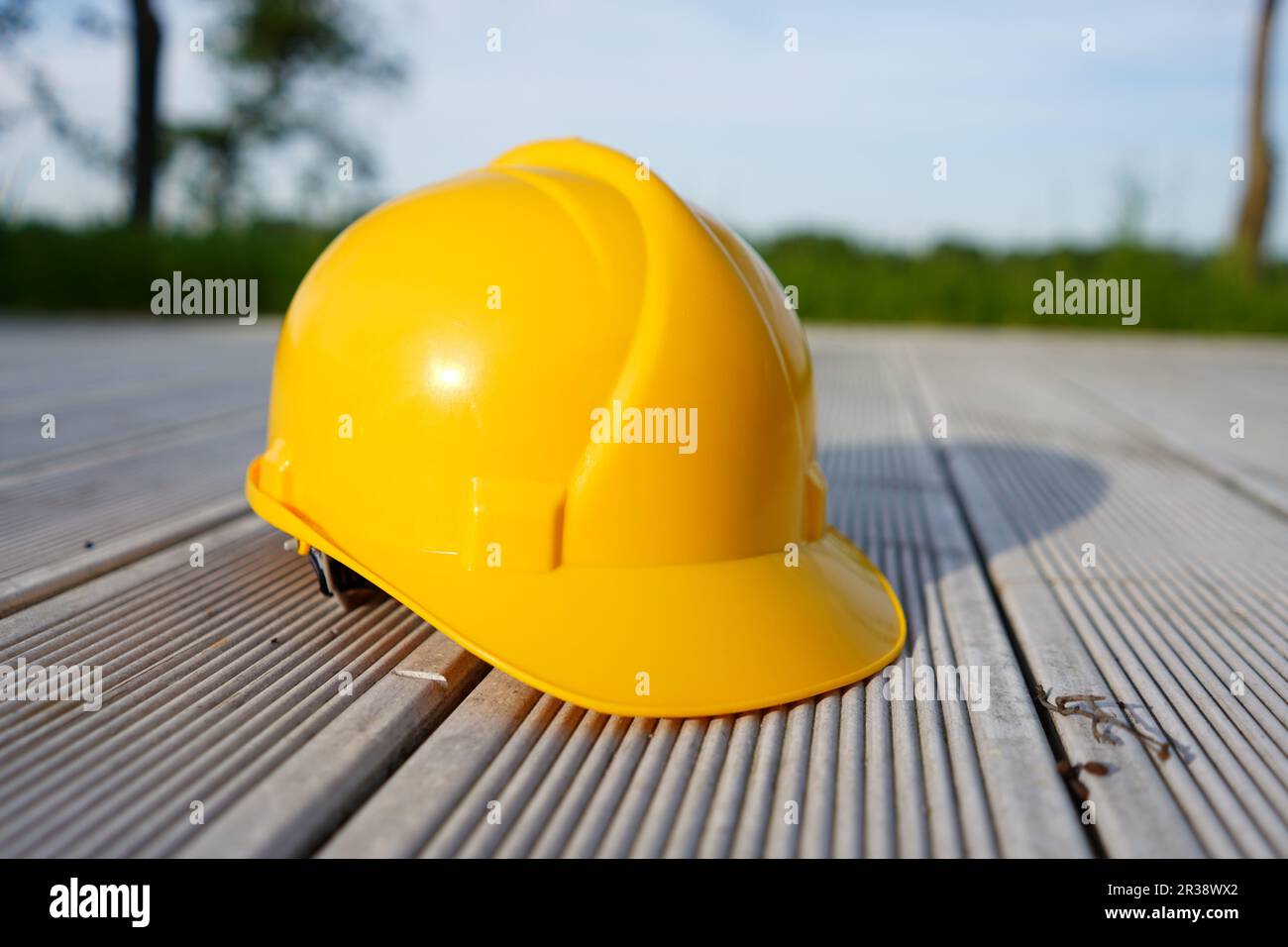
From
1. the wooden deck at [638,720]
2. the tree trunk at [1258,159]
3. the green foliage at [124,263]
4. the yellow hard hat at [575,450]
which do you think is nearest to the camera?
the wooden deck at [638,720]

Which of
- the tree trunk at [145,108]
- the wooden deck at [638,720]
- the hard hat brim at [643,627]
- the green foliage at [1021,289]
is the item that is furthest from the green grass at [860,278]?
the hard hat brim at [643,627]

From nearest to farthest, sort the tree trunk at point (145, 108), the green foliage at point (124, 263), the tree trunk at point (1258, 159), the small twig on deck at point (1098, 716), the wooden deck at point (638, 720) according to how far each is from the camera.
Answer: the wooden deck at point (638, 720) → the small twig on deck at point (1098, 716) → the green foliage at point (124, 263) → the tree trunk at point (1258, 159) → the tree trunk at point (145, 108)

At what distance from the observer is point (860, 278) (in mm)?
12188

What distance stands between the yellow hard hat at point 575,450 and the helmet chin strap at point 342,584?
8 centimetres

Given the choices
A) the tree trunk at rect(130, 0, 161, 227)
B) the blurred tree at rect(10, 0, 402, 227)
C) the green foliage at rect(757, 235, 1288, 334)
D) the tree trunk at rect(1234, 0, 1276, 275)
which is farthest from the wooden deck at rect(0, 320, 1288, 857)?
the blurred tree at rect(10, 0, 402, 227)

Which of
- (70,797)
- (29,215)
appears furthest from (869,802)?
(29,215)

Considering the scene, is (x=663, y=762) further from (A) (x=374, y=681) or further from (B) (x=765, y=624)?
(A) (x=374, y=681)

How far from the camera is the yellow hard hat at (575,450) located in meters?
1.46

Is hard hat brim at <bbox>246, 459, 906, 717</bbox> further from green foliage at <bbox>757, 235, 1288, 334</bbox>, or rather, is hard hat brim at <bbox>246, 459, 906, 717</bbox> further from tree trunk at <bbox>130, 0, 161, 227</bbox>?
tree trunk at <bbox>130, 0, 161, 227</bbox>

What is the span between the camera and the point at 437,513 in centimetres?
153

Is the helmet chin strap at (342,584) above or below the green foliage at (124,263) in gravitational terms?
below

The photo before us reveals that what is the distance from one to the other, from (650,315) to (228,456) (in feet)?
7.22

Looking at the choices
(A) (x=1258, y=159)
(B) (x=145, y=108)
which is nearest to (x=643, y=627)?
(A) (x=1258, y=159)

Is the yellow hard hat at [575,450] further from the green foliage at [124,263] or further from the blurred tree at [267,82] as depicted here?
the blurred tree at [267,82]
